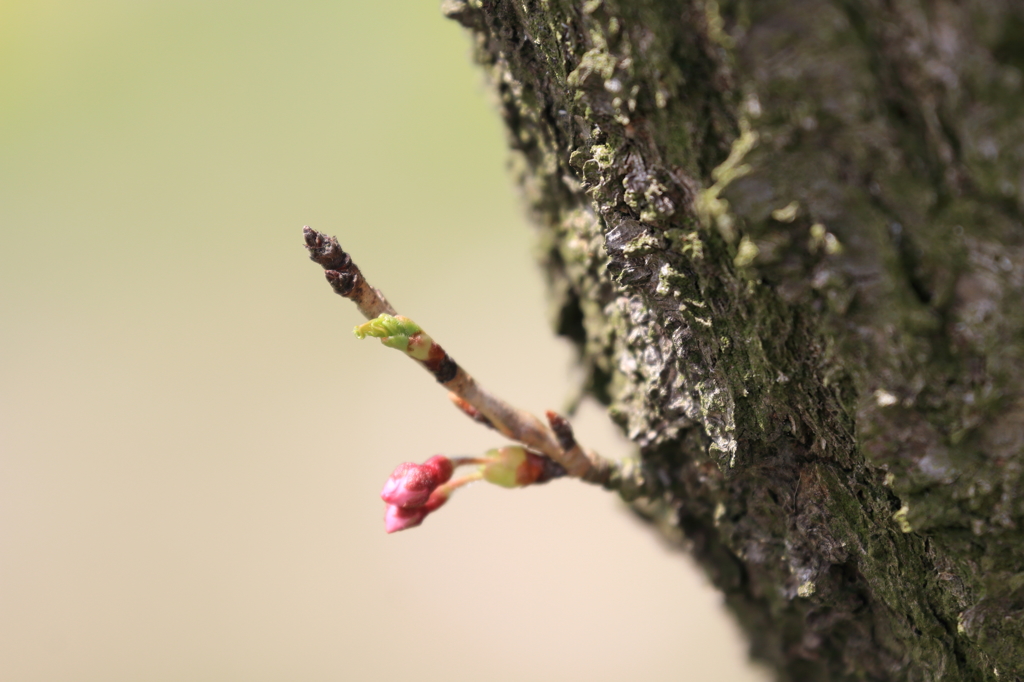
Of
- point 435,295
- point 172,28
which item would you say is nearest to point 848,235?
point 435,295

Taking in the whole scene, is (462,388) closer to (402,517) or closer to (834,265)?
(402,517)

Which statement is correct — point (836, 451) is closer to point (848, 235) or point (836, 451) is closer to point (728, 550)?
point (848, 235)

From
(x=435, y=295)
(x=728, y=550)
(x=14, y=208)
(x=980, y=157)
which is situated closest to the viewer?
(x=980, y=157)

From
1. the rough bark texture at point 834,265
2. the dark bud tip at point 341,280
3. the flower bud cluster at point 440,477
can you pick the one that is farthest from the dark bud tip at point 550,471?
the dark bud tip at point 341,280

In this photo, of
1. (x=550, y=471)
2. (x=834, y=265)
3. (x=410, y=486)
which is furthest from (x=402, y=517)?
(x=834, y=265)

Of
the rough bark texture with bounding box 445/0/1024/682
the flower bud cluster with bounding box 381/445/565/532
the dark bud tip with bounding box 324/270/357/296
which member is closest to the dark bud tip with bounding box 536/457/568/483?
the flower bud cluster with bounding box 381/445/565/532

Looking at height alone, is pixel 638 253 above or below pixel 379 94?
below

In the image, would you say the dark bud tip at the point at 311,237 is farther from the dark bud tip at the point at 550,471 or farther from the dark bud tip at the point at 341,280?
the dark bud tip at the point at 550,471

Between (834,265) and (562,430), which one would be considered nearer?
(834,265)
